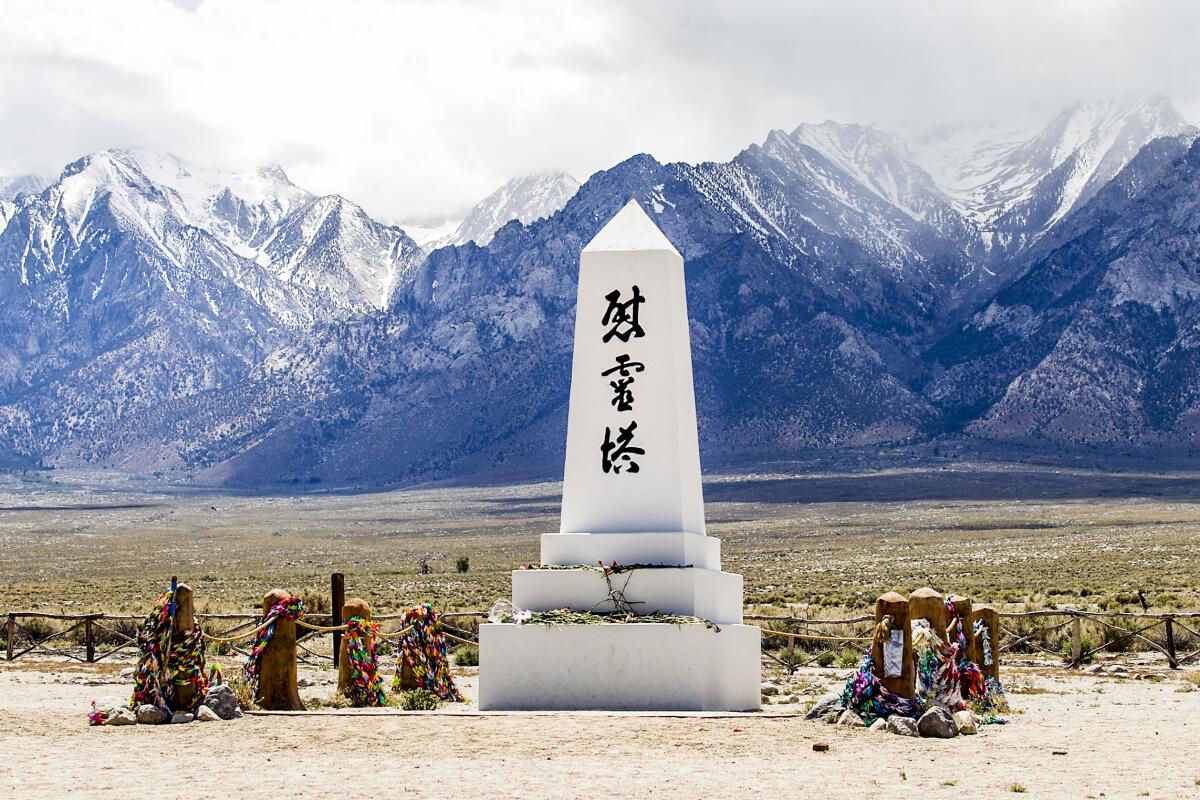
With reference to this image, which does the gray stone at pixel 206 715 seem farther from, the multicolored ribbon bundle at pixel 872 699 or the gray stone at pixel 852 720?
the multicolored ribbon bundle at pixel 872 699

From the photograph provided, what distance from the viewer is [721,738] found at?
15977 millimetres

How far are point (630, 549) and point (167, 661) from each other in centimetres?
523

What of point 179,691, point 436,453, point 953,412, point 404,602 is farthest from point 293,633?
point 436,453

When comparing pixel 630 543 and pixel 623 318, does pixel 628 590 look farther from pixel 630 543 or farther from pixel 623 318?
pixel 623 318

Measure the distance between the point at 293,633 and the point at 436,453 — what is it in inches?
7154

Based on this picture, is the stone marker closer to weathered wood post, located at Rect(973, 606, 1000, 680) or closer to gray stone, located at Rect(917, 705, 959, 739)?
gray stone, located at Rect(917, 705, 959, 739)

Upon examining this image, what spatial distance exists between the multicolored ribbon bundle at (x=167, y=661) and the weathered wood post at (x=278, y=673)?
92 centimetres

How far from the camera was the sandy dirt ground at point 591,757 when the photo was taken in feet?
43.1

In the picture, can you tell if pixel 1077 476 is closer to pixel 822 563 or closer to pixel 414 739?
pixel 822 563

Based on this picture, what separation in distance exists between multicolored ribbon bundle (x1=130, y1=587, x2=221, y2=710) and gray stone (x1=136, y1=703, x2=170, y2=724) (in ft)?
0.41

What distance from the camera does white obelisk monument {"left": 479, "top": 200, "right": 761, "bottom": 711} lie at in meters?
18.5

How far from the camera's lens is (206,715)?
55.8 ft

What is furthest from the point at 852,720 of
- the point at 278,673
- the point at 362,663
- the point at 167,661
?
the point at 167,661

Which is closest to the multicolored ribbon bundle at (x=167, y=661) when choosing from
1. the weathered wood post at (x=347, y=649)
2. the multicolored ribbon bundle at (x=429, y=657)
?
the weathered wood post at (x=347, y=649)
